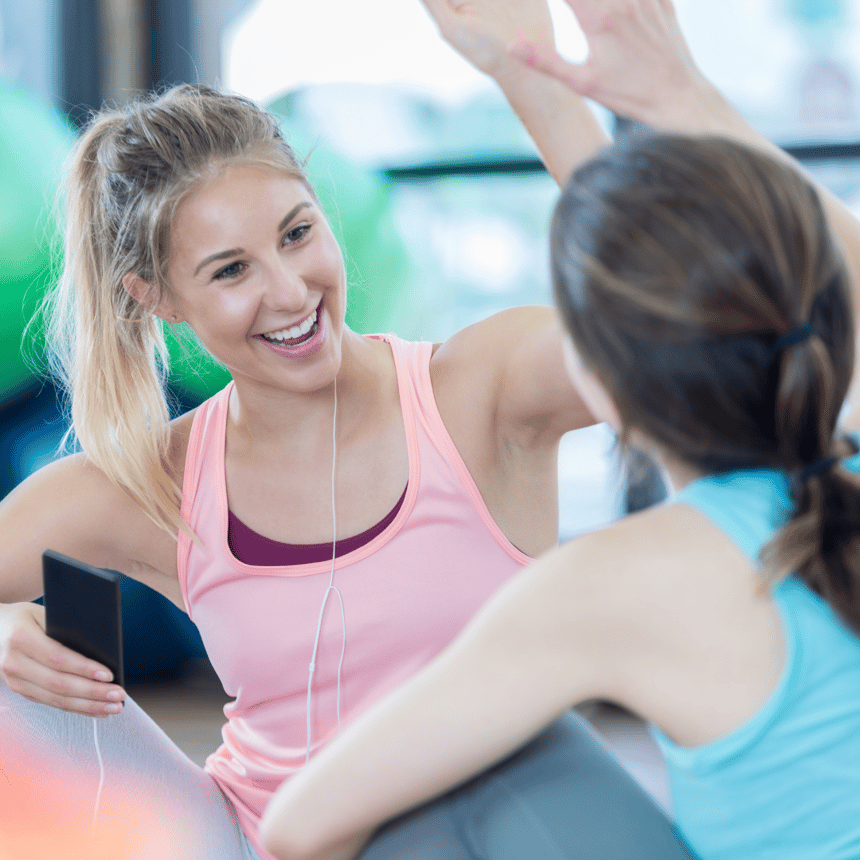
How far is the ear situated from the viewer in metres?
1.14

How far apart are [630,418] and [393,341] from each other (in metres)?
0.59

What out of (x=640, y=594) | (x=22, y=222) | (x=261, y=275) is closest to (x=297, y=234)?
(x=261, y=275)

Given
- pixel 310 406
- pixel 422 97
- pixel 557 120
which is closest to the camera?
pixel 557 120

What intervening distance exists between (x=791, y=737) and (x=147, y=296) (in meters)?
0.86

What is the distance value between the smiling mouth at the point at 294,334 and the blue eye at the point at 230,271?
0.08 metres

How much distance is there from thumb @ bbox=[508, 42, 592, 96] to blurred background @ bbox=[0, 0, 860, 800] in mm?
1199

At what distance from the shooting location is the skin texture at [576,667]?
0.61m

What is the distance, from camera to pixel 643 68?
84 centimetres

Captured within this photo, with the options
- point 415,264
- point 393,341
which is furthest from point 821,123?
point 393,341

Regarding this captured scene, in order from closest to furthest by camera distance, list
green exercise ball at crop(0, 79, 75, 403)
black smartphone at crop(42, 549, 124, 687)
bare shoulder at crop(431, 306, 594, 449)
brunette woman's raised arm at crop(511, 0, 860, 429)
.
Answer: brunette woman's raised arm at crop(511, 0, 860, 429)
black smartphone at crop(42, 549, 124, 687)
bare shoulder at crop(431, 306, 594, 449)
green exercise ball at crop(0, 79, 75, 403)

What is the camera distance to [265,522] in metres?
1.14

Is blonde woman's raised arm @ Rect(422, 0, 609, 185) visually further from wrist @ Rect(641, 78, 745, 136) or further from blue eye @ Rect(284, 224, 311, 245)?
blue eye @ Rect(284, 224, 311, 245)

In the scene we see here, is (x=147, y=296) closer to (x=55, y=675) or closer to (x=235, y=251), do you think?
(x=235, y=251)

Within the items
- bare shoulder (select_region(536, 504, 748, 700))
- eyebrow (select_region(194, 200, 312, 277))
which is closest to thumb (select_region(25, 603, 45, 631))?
eyebrow (select_region(194, 200, 312, 277))
